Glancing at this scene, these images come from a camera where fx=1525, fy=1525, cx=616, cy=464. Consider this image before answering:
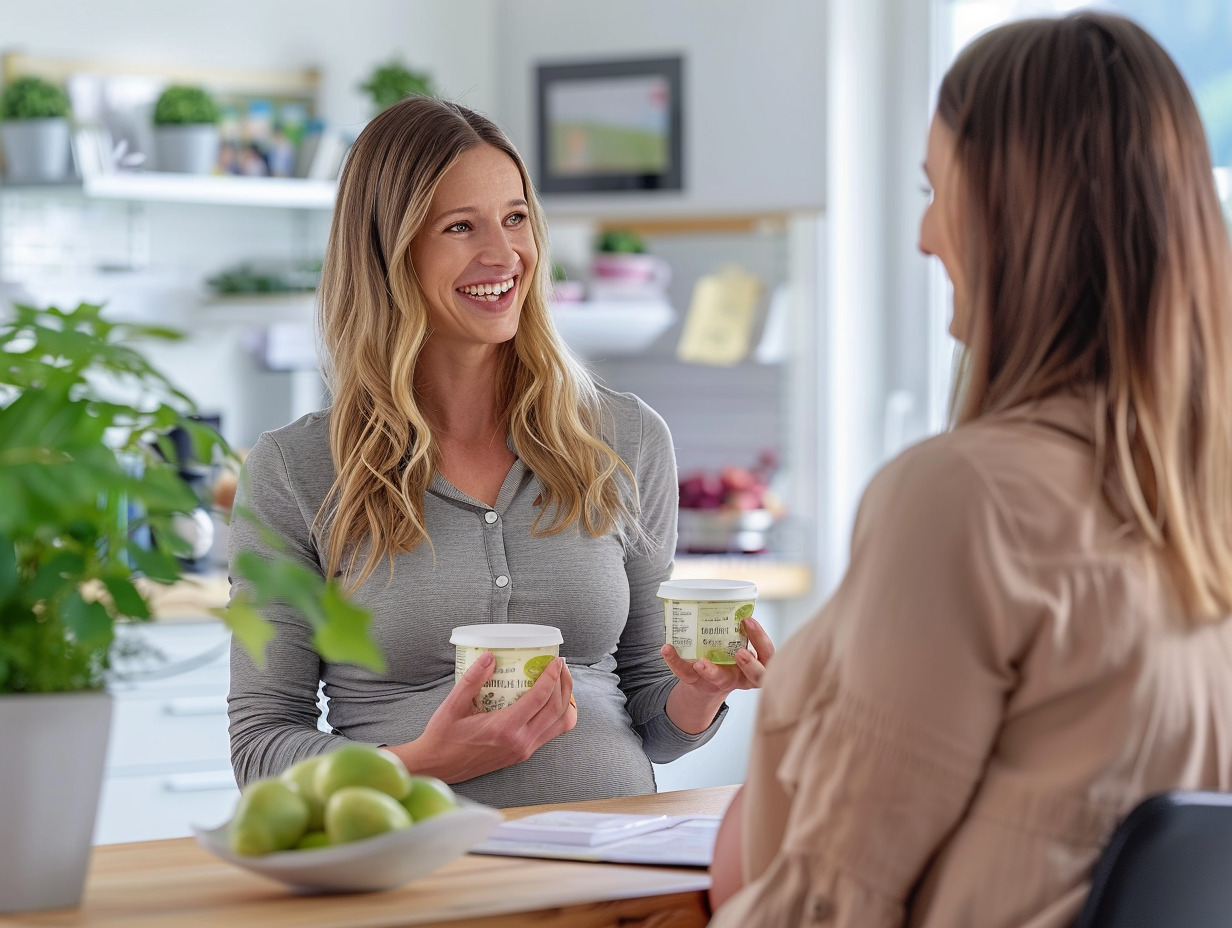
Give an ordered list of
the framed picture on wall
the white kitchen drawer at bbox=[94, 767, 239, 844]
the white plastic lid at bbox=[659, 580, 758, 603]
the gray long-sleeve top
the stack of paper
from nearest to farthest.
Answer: the stack of paper < the white plastic lid at bbox=[659, 580, 758, 603] < the gray long-sleeve top < the white kitchen drawer at bbox=[94, 767, 239, 844] < the framed picture on wall

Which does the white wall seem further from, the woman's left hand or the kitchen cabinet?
Answer: the woman's left hand

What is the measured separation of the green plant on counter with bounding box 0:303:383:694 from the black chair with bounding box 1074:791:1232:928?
0.48m

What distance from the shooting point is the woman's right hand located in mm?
1466

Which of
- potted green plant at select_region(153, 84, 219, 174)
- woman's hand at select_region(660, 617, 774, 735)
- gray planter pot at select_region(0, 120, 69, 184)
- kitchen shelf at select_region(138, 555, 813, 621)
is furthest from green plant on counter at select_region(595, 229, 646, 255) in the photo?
woman's hand at select_region(660, 617, 774, 735)

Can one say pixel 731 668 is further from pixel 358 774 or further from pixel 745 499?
pixel 745 499

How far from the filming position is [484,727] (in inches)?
58.5

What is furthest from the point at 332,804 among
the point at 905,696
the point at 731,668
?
the point at 731,668

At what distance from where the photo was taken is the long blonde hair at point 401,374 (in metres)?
1.78

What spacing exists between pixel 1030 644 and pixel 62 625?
0.66 metres

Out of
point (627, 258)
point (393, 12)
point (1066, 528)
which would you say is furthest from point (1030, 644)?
point (393, 12)

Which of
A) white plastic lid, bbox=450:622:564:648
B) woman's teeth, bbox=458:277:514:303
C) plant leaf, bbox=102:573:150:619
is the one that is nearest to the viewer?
plant leaf, bbox=102:573:150:619

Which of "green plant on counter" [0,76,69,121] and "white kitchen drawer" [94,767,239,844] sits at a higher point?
"green plant on counter" [0,76,69,121]

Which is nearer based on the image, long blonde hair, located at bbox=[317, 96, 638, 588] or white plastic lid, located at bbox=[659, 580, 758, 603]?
white plastic lid, located at bbox=[659, 580, 758, 603]

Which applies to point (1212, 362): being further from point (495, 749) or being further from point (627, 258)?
point (627, 258)
